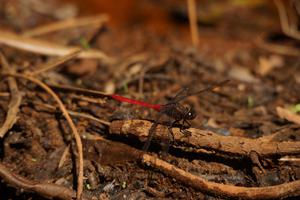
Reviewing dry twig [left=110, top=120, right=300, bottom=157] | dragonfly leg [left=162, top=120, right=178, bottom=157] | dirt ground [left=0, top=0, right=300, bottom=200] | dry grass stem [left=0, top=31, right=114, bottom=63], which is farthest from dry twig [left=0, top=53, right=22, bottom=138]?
dragonfly leg [left=162, top=120, right=178, bottom=157]

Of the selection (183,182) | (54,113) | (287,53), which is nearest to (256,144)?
(183,182)

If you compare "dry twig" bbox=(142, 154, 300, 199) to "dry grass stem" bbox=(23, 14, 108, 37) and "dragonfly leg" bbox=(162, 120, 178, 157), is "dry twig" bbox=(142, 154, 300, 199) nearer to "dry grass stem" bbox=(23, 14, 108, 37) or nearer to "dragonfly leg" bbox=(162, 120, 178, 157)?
"dragonfly leg" bbox=(162, 120, 178, 157)

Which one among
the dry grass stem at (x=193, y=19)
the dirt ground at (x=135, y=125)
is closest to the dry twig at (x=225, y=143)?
the dirt ground at (x=135, y=125)

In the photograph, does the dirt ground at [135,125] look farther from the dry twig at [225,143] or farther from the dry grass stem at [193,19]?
the dry grass stem at [193,19]

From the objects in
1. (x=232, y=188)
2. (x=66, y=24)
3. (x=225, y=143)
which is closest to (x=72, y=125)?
(x=225, y=143)

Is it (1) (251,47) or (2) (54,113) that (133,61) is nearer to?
(2) (54,113)

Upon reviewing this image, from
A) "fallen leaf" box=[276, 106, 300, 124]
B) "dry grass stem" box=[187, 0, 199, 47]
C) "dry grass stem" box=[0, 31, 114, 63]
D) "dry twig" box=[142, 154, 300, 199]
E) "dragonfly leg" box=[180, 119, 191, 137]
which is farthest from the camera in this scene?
"dry grass stem" box=[187, 0, 199, 47]
